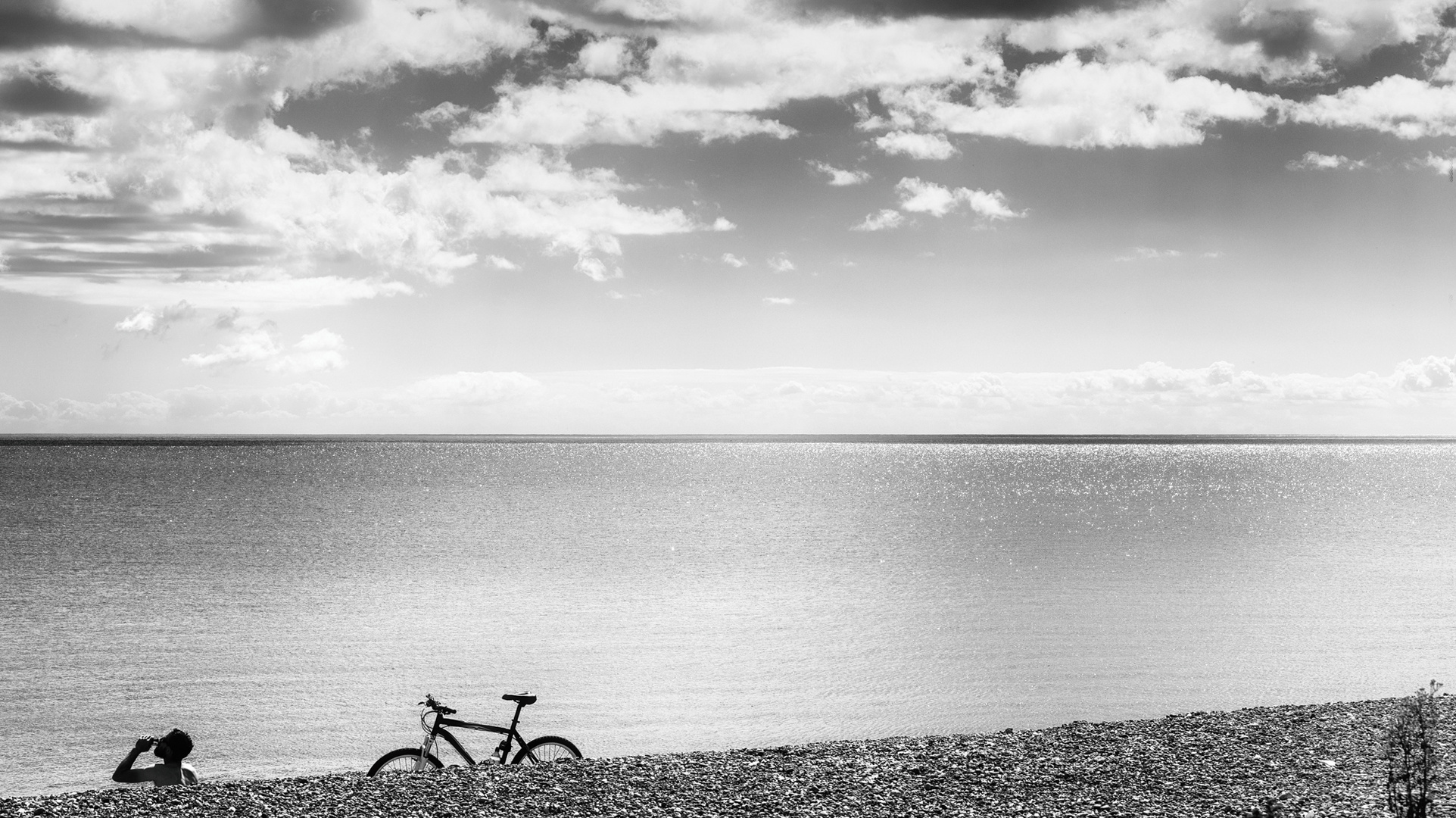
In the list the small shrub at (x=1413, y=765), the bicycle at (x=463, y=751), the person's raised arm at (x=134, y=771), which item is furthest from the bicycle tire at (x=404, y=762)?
the small shrub at (x=1413, y=765)

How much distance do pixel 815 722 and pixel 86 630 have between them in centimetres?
1661

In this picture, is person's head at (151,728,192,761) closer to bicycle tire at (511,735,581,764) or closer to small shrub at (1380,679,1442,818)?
bicycle tire at (511,735,581,764)

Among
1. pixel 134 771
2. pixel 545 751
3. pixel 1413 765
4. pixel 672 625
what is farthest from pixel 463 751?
pixel 672 625

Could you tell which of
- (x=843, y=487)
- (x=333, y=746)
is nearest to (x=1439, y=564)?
(x=333, y=746)

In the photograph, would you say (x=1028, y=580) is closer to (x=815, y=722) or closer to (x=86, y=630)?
(x=815, y=722)

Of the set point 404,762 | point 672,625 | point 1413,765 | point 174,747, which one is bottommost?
point 672,625

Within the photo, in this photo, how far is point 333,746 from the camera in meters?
15.5

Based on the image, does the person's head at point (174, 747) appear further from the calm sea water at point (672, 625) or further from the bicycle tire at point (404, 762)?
the calm sea water at point (672, 625)

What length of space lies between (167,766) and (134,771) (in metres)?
0.29

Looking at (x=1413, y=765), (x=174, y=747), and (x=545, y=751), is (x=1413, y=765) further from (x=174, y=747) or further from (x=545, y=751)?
(x=174, y=747)

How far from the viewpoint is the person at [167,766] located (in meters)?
9.53

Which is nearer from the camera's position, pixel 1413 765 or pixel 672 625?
pixel 1413 765

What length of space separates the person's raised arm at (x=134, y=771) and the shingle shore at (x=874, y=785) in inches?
10.2

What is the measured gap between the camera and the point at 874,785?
9266 millimetres
